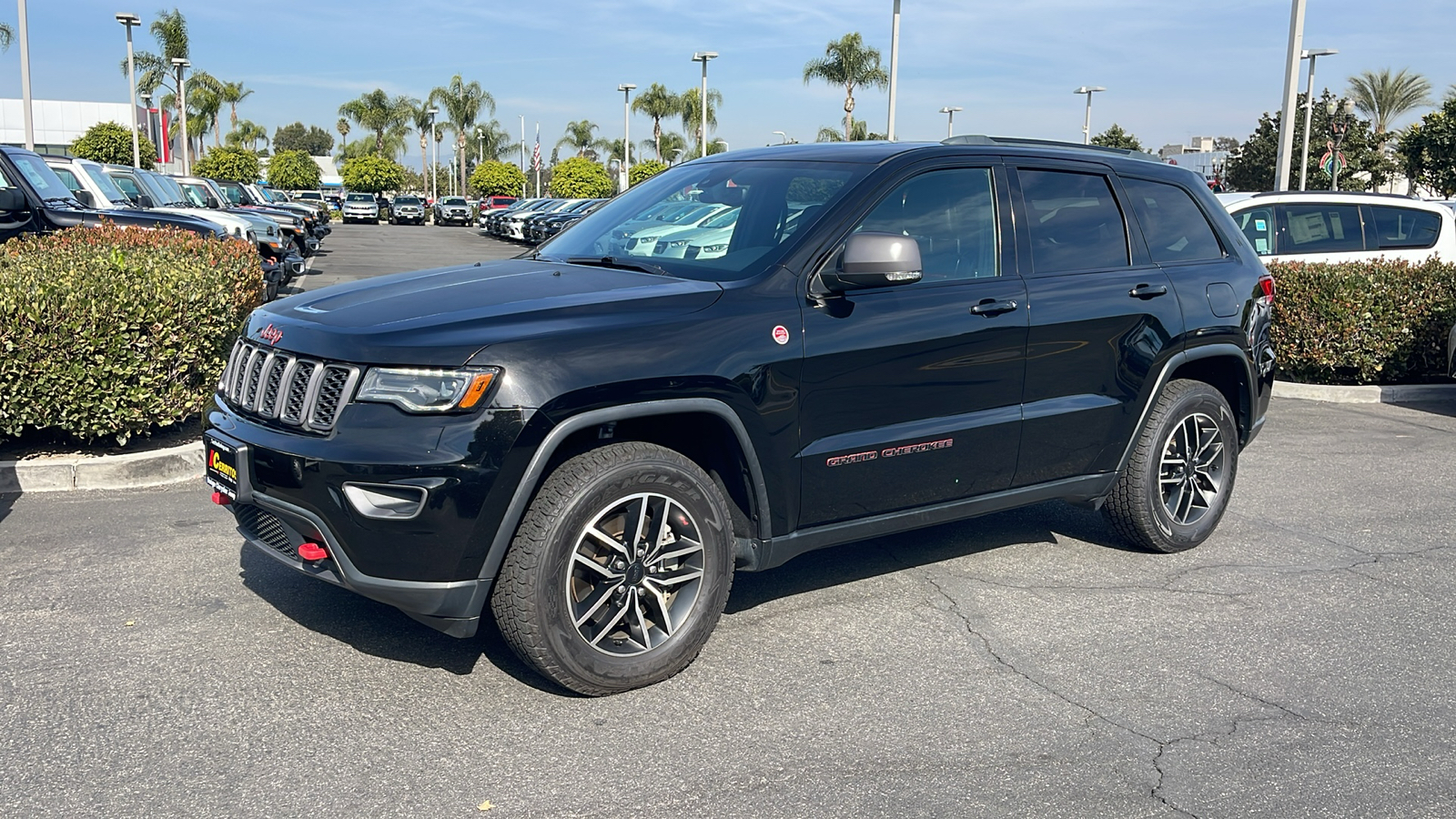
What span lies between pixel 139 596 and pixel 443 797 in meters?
2.31

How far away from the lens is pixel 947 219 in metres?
4.95

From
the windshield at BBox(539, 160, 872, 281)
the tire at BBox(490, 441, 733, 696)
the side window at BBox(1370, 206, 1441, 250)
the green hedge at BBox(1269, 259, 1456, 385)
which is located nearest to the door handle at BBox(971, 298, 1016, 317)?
the windshield at BBox(539, 160, 872, 281)

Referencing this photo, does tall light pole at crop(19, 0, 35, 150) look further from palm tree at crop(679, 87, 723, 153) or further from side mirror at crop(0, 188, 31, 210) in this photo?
palm tree at crop(679, 87, 723, 153)

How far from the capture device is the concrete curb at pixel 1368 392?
10875mm

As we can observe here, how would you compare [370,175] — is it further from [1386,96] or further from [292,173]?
[1386,96]

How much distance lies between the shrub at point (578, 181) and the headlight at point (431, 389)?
53194 mm

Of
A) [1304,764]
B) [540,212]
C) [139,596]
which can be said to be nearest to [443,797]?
[139,596]

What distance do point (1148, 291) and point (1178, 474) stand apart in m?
0.98

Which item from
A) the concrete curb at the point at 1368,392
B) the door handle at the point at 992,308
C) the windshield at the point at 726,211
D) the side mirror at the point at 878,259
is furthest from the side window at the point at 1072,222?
the concrete curb at the point at 1368,392

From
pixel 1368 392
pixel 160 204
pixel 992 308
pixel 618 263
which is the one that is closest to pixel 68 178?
pixel 160 204

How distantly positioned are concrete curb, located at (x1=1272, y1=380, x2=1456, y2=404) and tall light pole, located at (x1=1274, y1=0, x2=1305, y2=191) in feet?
19.4

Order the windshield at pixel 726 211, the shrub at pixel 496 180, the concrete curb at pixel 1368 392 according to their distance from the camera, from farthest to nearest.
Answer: the shrub at pixel 496 180 → the concrete curb at pixel 1368 392 → the windshield at pixel 726 211

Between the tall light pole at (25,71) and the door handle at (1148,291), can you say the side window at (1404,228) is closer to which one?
the door handle at (1148,291)

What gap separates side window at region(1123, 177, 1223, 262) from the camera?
18.6ft
